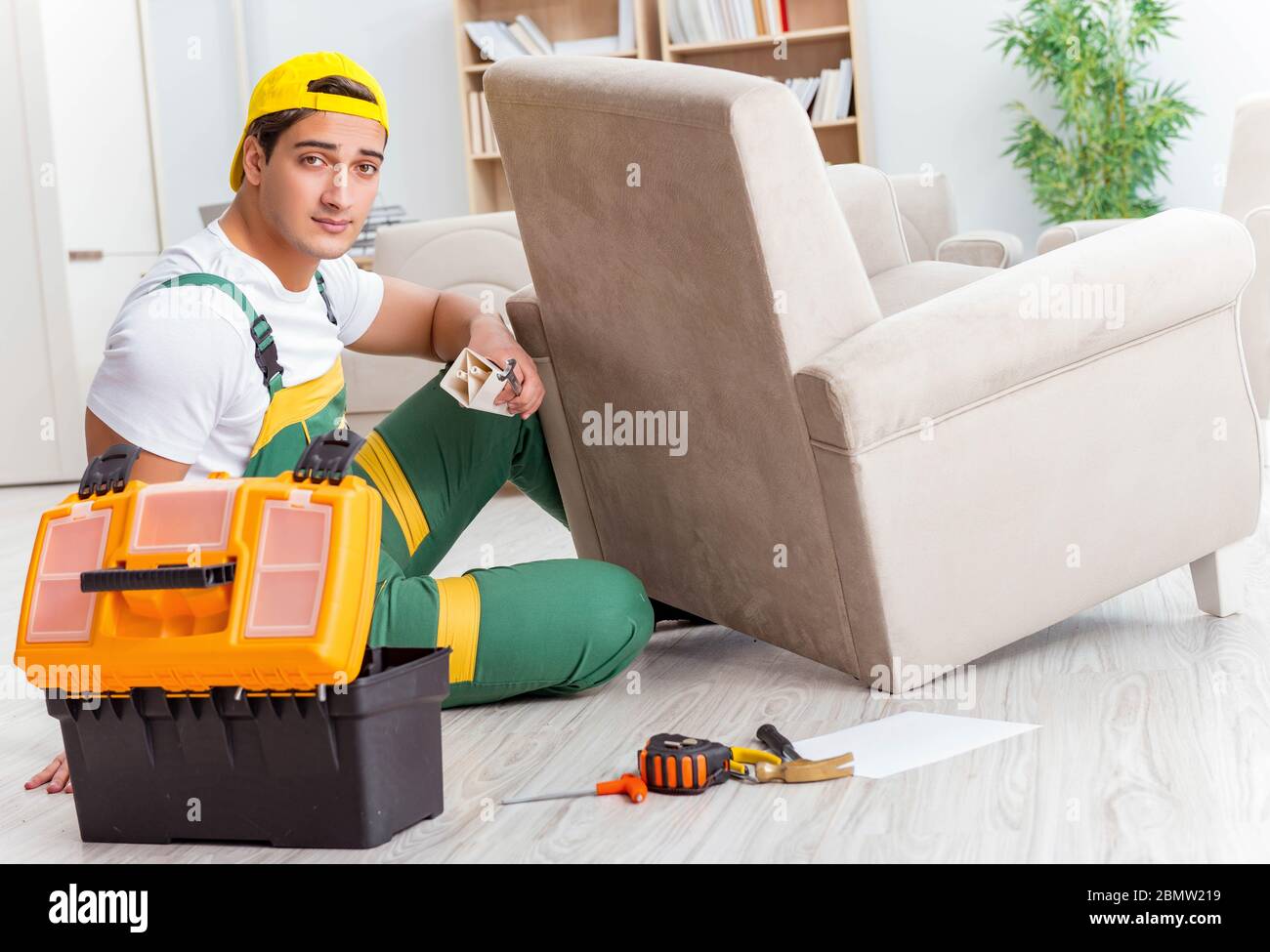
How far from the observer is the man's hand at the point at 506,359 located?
75.1 inches

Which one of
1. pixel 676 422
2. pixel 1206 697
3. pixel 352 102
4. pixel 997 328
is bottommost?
pixel 1206 697

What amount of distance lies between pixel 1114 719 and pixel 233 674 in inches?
40.4

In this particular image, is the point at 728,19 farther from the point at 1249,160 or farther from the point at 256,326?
the point at 256,326

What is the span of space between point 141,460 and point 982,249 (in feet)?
9.33

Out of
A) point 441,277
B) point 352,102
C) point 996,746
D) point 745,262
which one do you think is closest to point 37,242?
point 441,277

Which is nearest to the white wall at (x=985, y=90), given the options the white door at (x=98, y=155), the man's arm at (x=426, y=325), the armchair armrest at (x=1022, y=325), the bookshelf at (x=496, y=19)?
the bookshelf at (x=496, y=19)

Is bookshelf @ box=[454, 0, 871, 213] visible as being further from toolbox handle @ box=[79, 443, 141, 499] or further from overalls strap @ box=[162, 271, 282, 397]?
toolbox handle @ box=[79, 443, 141, 499]

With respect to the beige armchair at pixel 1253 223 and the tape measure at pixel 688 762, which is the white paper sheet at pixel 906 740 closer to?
the tape measure at pixel 688 762

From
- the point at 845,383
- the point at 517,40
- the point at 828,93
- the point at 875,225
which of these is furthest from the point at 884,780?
the point at 517,40

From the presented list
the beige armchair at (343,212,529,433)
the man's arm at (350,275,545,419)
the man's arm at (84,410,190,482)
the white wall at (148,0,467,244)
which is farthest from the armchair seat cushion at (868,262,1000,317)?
the white wall at (148,0,467,244)

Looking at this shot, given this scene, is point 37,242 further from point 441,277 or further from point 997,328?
point 997,328

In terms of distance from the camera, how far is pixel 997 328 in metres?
1.73

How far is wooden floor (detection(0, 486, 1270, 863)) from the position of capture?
1.36 meters

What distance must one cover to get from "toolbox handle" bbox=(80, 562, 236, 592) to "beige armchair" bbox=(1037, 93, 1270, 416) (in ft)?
7.65
